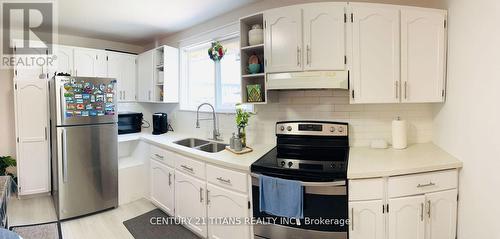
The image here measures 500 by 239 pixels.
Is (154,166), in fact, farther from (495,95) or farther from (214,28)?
(495,95)

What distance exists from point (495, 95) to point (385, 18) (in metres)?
0.88

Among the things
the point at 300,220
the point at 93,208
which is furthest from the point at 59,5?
the point at 300,220

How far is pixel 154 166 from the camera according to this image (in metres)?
2.93

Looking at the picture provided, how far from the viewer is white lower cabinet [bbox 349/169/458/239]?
1.57m

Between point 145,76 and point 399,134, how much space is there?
11.6 ft

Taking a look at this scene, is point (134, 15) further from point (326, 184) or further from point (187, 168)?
point (326, 184)

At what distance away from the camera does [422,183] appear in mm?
1617

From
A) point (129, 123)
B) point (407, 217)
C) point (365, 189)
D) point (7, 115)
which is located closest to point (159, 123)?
point (129, 123)

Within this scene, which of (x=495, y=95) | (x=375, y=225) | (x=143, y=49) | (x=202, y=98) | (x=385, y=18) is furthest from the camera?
(x=143, y=49)

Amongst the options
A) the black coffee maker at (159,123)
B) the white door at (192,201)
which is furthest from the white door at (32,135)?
the white door at (192,201)

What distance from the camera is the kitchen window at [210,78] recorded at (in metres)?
2.90

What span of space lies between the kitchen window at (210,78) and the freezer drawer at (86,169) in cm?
111

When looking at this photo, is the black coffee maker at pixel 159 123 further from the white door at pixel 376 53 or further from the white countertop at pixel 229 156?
the white door at pixel 376 53

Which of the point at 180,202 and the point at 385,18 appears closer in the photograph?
the point at 385,18
